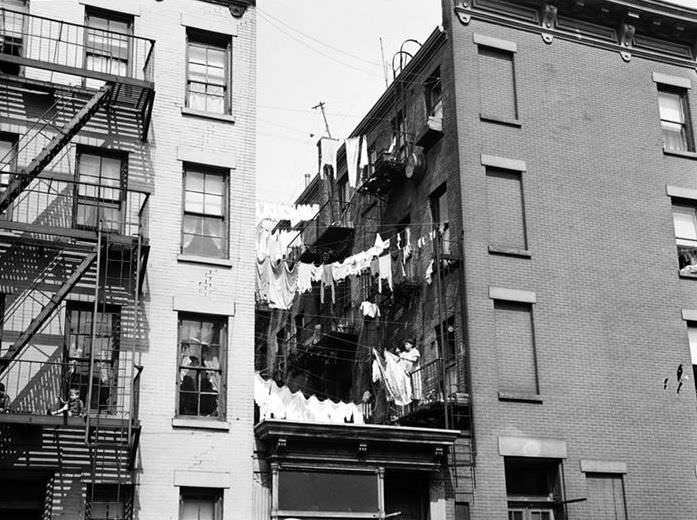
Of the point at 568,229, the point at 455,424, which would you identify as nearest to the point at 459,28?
the point at 568,229

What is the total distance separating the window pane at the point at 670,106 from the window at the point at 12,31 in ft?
59.6

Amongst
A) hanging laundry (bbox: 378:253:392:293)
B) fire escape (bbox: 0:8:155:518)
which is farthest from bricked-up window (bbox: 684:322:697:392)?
fire escape (bbox: 0:8:155:518)

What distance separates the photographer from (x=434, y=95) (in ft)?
93.8

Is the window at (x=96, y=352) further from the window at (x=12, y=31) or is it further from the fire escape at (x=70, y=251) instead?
the window at (x=12, y=31)

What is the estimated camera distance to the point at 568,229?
26.2m

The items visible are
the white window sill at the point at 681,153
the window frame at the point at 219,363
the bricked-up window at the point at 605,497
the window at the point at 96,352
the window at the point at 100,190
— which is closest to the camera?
the window at the point at 96,352

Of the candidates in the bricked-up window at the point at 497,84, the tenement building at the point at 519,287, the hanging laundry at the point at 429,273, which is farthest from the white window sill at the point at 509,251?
the bricked-up window at the point at 497,84

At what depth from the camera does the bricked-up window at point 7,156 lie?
68.1 ft

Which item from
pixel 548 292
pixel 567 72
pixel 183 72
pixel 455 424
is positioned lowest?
pixel 455 424

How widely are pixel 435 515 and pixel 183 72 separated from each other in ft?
39.2

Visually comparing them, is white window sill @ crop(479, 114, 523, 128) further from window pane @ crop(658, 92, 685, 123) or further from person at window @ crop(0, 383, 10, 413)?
person at window @ crop(0, 383, 10, 413)

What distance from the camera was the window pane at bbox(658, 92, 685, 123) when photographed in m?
29.2

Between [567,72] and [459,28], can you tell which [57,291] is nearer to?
[459,28]

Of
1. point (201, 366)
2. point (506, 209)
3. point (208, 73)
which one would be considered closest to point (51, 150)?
point (208, 73)
